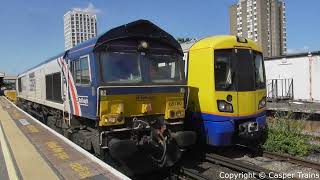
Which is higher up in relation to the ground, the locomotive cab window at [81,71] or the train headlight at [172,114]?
the locomotive cab window at [81,71]

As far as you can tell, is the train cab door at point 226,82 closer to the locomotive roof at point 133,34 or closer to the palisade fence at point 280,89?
the locomotive roof at point 133,34

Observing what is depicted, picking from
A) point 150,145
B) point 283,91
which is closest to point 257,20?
point 283,91

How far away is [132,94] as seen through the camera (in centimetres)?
852

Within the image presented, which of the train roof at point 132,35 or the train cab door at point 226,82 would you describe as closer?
the train roof at point 132,35

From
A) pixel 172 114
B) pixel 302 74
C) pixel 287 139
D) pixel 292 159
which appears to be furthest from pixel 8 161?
pixel 302 74

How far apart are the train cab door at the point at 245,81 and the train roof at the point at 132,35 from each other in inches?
62.8

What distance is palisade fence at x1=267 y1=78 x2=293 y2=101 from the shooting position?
75.1 ft

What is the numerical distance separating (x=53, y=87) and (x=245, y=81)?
6.94 metres

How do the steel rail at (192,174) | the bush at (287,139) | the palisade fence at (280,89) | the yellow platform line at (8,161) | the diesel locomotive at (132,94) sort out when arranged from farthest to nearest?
the palisade fence at (280,89), the bush at (287,139), the steel rail at (192,174), the diesel locomotive at (132,94), the yellow platform line at (8,161)

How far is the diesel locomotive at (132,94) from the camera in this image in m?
8.27

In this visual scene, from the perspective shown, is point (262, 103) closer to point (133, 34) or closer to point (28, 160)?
point (133, 34)

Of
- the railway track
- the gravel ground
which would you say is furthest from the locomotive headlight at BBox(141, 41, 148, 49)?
the railway track

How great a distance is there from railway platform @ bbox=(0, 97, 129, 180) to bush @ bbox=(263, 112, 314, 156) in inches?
204

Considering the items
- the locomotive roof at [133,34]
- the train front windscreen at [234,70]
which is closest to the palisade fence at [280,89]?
the train front windscreen at [234,70]
